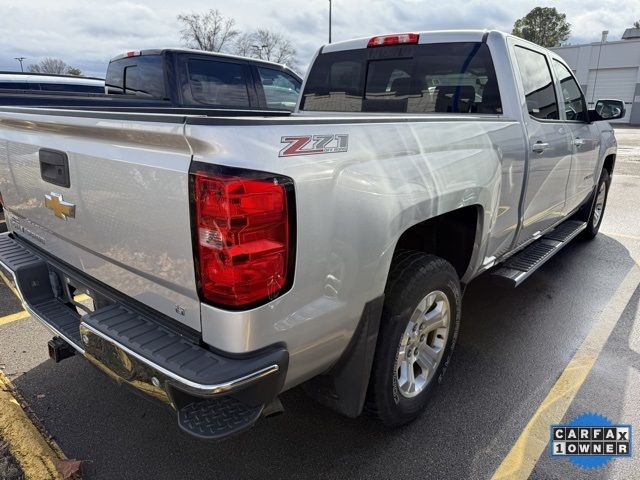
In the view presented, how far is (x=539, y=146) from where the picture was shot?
322 centimetres

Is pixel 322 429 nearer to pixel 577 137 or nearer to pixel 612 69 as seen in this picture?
pixel 577 137

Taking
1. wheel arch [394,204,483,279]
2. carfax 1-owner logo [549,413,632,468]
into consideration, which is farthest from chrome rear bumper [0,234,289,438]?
carfax 1-owner logo [549,413,632,468]

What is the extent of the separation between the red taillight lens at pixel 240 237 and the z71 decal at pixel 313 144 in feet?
0.46

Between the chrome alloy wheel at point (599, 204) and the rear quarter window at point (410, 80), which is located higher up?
the rear quarter window at point (410, 80)

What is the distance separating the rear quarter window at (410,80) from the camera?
3.27 meters

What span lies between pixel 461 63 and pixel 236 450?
281cm

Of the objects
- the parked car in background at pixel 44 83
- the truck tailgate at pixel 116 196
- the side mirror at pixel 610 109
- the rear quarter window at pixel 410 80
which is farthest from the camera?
the parked car in background at pixel 44 83

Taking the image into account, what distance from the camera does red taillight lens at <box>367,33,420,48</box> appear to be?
11.5 feet

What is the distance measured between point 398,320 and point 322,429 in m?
0.82

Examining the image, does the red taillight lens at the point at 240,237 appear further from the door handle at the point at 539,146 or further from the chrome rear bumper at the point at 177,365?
the door handle at the point at 539,146

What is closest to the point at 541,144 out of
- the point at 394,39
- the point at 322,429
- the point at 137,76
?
the point at 394,39

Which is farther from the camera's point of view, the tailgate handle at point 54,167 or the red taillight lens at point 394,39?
the red taillight lens at point 394,39

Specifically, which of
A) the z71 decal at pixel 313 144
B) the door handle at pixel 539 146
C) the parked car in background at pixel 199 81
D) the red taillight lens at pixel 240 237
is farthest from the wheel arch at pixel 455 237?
the parked car in background at pixel 199 81

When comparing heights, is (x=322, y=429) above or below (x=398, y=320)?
below
